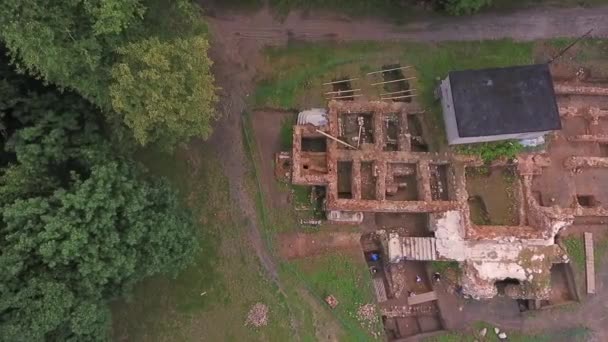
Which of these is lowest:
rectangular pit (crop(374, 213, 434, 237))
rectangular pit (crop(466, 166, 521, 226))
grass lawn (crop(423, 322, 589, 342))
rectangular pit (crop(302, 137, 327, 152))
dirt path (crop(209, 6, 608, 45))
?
grass lawn (crop(423, 322, 589, 342))

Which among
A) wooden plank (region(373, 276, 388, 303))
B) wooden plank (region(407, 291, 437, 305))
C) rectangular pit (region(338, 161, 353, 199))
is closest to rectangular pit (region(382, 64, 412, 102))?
rectangular pit (region(338, 161, 353, 199))

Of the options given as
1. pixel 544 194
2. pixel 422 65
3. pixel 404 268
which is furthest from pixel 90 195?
pixel 544 194

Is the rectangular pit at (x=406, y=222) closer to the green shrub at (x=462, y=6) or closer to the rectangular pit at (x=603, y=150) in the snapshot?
the rectangular pit at (x=603, y=150)

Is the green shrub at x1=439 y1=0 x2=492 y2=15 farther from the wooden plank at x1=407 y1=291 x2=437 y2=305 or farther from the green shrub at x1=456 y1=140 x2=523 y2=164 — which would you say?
the wooden plank at x1=407 y1=291 x2=437 y2=305

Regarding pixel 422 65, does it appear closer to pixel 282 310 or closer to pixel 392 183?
pixel 392 183

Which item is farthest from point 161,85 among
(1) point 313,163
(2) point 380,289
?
(2) point 380,289
